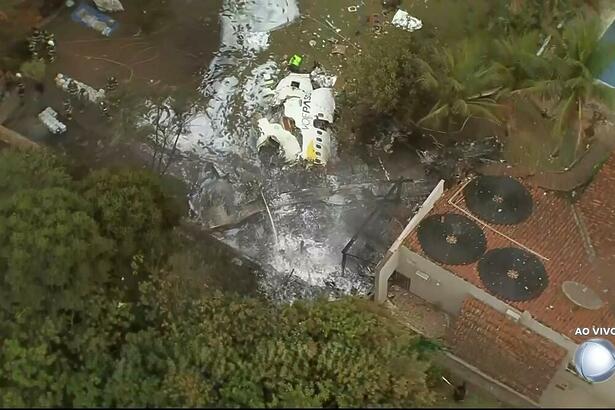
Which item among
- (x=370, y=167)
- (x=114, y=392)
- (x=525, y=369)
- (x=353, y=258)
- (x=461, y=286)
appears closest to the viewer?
(x=114, y=392)

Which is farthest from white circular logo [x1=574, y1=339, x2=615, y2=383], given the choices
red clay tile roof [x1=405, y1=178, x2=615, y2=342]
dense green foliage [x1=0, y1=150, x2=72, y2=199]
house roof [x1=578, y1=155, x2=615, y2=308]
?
dense green foliage [x1=0, y1=150, x2=72, y2=199]

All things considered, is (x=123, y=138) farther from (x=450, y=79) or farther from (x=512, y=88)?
(x=512, y=88)

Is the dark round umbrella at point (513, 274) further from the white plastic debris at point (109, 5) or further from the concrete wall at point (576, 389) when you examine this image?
the white plastic debris at point (109, 5)

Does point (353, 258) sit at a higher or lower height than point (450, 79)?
lower

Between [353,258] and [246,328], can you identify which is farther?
[353,258]

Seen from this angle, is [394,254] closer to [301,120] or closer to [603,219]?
[301,120]

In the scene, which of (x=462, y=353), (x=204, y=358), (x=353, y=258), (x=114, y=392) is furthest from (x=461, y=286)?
(x=114, y=392)
